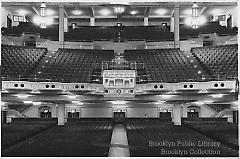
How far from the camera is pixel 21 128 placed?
22.2ft

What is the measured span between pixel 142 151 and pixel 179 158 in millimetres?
567

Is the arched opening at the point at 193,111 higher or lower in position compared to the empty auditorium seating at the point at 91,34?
lower

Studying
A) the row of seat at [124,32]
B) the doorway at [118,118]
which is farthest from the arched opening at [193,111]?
the row of seat at [124,32]

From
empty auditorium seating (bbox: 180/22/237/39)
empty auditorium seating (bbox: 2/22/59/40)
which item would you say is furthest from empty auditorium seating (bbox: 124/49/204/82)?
empty auditorium seating (bbox: 2/22/59/40)

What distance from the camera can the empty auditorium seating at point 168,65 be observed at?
855cm

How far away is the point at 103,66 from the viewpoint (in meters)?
8.87

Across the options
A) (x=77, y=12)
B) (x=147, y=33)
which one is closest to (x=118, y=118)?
(x=77, y=12)

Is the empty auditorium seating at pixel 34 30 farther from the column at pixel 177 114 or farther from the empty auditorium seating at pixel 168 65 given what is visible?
the column at pixel 177 114

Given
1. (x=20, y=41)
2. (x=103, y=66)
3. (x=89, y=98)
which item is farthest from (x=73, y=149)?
(x=20, y=41)

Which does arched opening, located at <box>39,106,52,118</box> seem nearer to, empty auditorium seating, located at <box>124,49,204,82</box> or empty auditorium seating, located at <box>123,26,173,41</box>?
empty auditorium seating, located at <box>124,49,204,82</box>

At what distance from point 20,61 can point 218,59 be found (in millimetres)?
6552

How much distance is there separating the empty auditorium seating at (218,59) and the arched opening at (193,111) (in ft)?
Answer: 3.48

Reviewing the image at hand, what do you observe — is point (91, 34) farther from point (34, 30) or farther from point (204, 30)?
point (204, 30)

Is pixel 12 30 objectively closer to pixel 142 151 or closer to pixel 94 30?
pixel 94 30
